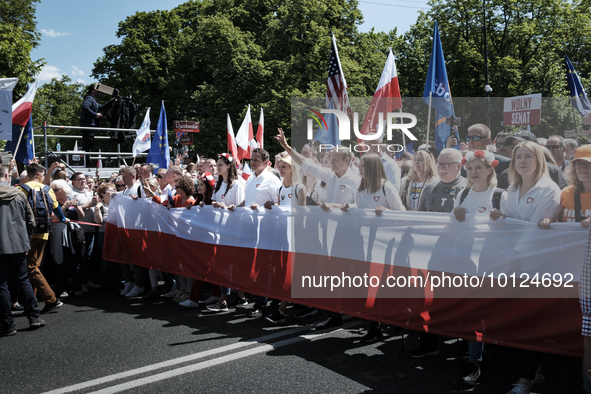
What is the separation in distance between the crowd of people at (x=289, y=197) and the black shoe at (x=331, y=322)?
0.05 ft

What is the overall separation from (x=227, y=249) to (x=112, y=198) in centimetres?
302

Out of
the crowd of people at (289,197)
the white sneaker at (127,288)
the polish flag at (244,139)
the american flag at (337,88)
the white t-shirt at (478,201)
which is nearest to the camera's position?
the crowd of people at (289,197)

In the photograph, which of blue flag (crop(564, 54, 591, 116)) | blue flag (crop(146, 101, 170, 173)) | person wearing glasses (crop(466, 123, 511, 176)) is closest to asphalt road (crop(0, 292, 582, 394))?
person wearing glasses (crop(466, 123, 511, 176))

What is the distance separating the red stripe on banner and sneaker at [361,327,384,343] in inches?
9.9

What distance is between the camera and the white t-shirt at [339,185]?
5.96 metres

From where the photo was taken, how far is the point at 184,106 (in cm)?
3497

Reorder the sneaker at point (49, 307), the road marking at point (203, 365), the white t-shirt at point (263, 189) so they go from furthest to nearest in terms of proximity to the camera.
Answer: the white t-shirt at point (263, 189) < the sneaker at point (49, 307) < the road marking at point (203, 365)

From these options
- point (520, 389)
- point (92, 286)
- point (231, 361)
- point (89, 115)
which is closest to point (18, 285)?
point (92, 286)

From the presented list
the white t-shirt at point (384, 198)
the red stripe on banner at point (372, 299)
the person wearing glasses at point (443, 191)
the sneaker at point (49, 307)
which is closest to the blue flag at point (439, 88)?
the white t-shirt at point (384, 198)

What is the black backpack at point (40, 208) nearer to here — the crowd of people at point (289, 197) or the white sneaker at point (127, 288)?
the crowd of people at point (289, 197)

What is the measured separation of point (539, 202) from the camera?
400 centimetres

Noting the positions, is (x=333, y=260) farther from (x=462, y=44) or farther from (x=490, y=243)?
(x=462, y=44)

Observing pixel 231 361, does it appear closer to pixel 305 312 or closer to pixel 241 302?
pixel 305 312

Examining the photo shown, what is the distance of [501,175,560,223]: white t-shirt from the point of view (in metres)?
3.95
